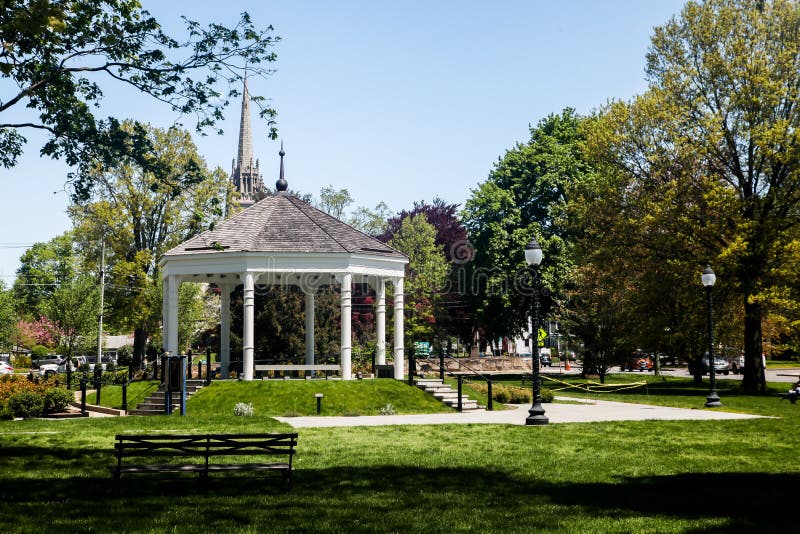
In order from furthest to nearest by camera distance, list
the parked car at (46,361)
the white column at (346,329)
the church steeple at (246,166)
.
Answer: the church steeple at (246,166)
the parked car at (46,361)
the white column at (346,329)

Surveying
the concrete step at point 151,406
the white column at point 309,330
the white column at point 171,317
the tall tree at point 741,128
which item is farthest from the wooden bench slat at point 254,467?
the tall tree at point 741,128

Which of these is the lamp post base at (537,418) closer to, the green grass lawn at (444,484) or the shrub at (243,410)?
A: the green grass lawn at (444,484)

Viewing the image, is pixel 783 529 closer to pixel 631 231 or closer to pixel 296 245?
pixel 296 245

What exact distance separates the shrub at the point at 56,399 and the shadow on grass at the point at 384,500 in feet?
44.9

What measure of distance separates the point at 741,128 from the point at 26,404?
3342 cm

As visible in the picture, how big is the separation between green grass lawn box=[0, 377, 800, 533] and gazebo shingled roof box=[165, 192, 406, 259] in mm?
9771

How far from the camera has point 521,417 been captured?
25.4 m

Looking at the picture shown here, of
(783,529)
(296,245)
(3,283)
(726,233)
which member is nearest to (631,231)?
(726,233)

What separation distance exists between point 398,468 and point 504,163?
154 ft

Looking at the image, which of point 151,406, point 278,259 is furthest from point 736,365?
point 151,406

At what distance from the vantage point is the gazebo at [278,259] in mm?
29516

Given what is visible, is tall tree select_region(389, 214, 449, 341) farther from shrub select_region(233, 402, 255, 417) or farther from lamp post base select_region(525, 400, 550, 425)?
lamp post base select_region(525, 400, 550, 425)

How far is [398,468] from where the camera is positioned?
14.8m

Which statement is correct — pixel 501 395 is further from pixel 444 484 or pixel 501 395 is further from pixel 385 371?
pixel 444 484
